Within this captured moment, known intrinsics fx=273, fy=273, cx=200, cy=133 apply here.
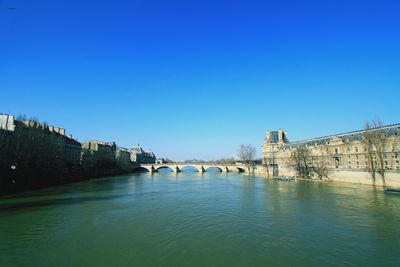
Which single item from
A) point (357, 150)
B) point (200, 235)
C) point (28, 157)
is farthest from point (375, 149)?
point (28, 157)

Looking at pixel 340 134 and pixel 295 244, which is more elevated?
pixel 340 134

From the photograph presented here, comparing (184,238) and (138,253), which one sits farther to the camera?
(184,238)

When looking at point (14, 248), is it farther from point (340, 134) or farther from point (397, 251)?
point (340, 134)

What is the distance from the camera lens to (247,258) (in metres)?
13.8

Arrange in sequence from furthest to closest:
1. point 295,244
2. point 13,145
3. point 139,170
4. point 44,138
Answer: point 139,170, point 44,138, point 13,145, point 295,244

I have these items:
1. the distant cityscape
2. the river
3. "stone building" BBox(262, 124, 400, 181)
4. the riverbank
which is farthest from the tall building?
the distant cityscape

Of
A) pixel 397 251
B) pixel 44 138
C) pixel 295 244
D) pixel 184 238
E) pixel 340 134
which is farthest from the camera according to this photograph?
pixel 340 134

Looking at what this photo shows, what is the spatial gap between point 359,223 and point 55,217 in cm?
2480

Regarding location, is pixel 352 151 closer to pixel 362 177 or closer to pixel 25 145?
pixel 362 177

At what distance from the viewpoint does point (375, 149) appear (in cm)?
5091

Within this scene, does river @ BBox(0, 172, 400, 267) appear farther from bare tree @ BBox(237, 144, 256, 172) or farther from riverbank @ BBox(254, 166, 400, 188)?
bare tree @ BBox(237, 144, 256, 172)

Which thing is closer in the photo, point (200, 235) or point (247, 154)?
point (200, 235)

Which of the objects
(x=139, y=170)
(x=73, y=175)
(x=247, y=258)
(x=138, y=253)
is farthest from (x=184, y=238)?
(x=139, y=170)

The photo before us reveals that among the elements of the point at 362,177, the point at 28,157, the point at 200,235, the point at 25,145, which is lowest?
the point at 200,235
